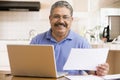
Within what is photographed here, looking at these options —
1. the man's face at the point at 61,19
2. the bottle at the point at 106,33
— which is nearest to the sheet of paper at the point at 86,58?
the man's face at the point at 61,19

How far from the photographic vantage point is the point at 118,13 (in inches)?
155

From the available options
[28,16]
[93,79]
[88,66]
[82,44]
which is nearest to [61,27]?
[82,44]

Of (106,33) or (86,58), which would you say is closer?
(86,58)

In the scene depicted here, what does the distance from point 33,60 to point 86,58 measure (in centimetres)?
32

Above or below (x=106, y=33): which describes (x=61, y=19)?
above

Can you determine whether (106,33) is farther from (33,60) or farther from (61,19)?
Answer: (33,60)

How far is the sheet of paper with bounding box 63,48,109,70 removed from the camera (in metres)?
1.42

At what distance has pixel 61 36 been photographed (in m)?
1.95

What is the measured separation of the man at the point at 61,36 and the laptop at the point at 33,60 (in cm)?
41

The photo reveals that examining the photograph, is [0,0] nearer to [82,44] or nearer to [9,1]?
[9,1]

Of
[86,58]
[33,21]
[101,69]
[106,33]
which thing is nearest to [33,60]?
[86,58]

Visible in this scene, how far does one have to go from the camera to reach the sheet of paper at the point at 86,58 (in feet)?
4.66

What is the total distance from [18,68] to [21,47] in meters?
0.15

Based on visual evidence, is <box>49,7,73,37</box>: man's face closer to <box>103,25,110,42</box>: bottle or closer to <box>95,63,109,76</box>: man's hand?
<box>95,63,109,76</box>: man's hand
